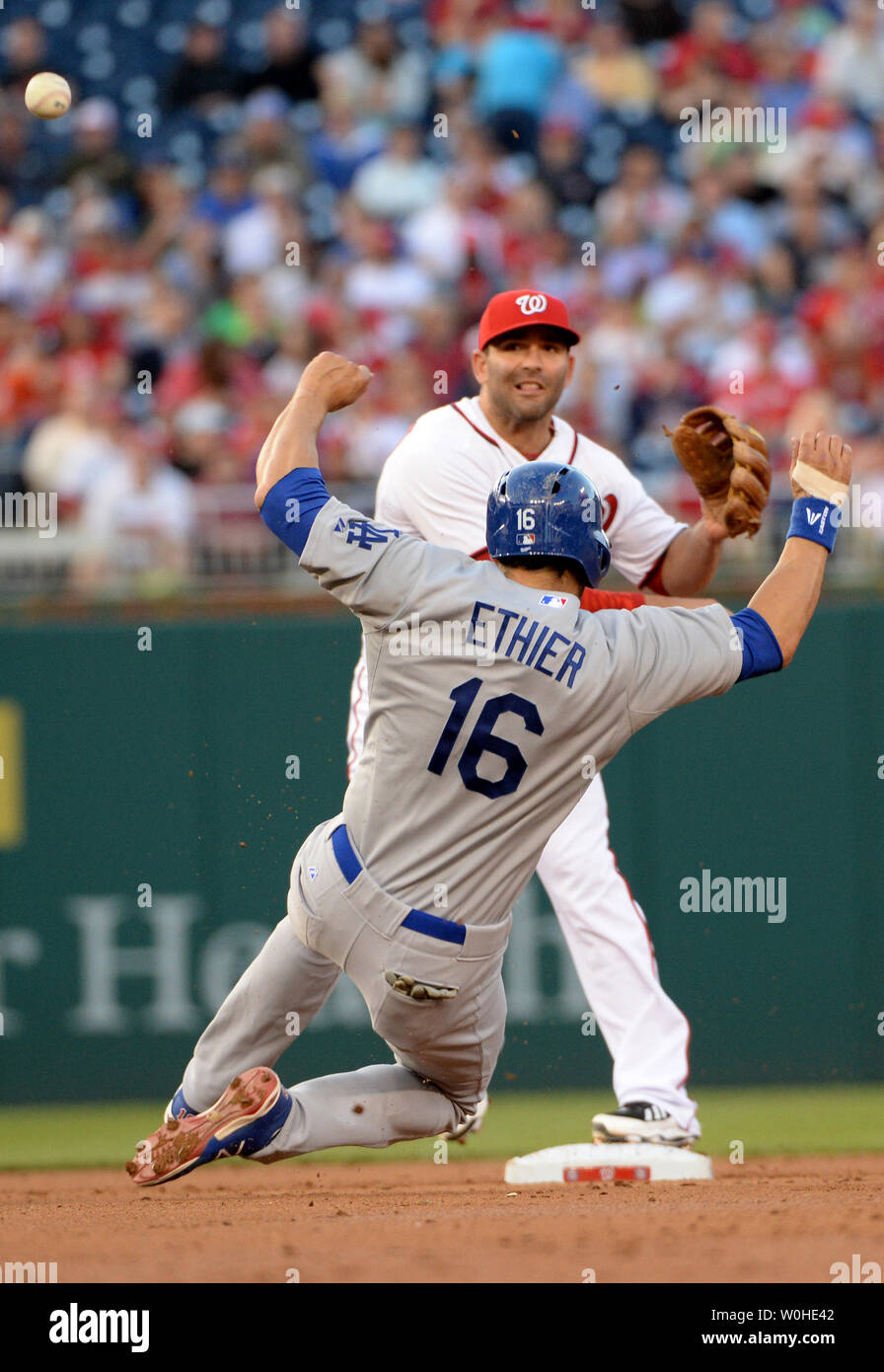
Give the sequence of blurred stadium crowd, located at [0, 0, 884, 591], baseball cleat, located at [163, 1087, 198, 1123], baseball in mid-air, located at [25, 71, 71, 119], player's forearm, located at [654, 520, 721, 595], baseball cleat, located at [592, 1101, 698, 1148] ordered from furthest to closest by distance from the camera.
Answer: blurred stadium crowd, located at [0, 0, 884, 591], baseball in mid-air, located at [25, 71, 71, 119], player's forearm, located at [654, 520, 721, 595], baseball cleat, located at [592, 1101, 698, 1148], baseball cleat, located at [163, 1087, 198, 1123]

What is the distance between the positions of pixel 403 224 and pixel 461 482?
6078mm

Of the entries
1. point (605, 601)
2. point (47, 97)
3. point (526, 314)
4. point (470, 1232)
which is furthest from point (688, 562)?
point (47, 97)

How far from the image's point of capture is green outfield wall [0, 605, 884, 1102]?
7809 millimetres

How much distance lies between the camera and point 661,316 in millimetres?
10305

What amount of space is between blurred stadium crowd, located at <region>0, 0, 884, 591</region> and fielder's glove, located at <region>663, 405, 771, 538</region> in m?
2.82

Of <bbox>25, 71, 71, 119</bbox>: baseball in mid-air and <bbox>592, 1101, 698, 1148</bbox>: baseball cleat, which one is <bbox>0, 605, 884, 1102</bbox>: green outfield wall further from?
<bbox>592, 1101, 698, 1148</bbox>: baseball cleat

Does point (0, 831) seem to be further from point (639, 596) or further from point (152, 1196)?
point (639, 596)

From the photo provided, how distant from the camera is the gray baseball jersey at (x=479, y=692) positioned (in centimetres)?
388

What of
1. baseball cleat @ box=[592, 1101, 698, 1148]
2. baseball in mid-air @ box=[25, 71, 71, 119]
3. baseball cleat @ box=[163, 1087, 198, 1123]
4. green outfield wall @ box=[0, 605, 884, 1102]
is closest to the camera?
baseball cleat @ box=[163, 1087, 198, 1123]

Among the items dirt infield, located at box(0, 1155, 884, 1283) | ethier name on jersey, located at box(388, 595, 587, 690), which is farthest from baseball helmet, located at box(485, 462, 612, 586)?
dirt infield, located at box(0, 1155, 884, 1283)

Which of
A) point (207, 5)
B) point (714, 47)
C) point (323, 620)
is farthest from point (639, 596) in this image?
point (207, 5)

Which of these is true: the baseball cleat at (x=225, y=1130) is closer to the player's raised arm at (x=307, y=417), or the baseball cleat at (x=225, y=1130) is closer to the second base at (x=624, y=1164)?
the second base at (x=624, y=1164)

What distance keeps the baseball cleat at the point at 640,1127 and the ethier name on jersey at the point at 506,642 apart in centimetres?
166

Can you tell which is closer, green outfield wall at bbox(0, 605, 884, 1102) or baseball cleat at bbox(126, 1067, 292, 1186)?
baseball cleat at bbox(126, 1067, 292, 1186)
